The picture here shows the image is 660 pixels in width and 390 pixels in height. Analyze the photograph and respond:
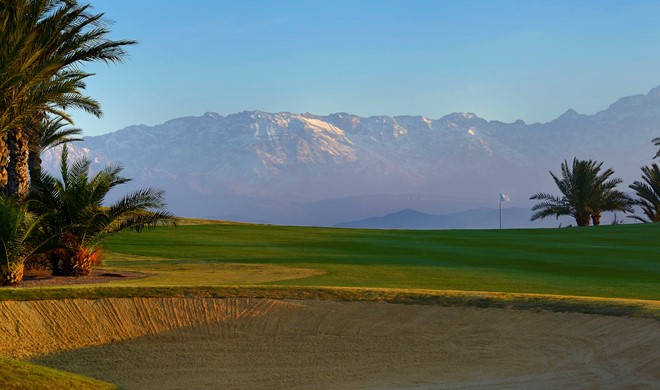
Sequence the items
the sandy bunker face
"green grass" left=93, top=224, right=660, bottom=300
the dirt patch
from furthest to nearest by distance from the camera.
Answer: "green grass" left=93, top=224, right=660, bottom=300 → the dirt patch → the sandy bunker face

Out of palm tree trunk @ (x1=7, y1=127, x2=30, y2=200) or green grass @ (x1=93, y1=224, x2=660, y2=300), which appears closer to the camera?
green grass @ (x1=93, y1=224, x2=660, y2=300)

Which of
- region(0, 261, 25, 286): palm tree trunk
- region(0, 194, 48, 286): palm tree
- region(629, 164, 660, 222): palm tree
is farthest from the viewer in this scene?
region(629, 164, 660, 222): palm tree

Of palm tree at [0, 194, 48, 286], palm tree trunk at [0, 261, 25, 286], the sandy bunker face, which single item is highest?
palm tree at [0, 194, 48, 286]

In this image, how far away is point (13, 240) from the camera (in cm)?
1995

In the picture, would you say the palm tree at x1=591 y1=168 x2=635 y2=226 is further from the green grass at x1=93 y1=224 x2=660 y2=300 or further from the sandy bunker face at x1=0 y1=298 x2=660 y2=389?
the sandy bunker face at x1=0 y1=298 x2=660 y2=389

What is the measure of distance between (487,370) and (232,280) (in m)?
12.1

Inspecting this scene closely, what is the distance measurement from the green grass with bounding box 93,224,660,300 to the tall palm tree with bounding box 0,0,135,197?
5248 mm

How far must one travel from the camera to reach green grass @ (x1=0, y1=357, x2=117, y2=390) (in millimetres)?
9219

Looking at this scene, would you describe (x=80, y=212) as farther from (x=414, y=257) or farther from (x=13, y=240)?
(x=414, y=257)

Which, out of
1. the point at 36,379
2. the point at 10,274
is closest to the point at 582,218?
the point at 10,274

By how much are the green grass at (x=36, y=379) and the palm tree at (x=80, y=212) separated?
12.8 m

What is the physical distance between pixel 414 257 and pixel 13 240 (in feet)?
49.6

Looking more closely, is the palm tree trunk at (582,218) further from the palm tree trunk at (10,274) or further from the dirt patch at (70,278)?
the palm tree trunk at (10,274)

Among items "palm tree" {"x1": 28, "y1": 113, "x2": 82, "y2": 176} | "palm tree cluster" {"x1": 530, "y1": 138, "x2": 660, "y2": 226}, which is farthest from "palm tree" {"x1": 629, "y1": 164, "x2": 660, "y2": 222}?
"palm tree" {"x1": 28, "y1": 113, "x2": 82, "y2": 176}
